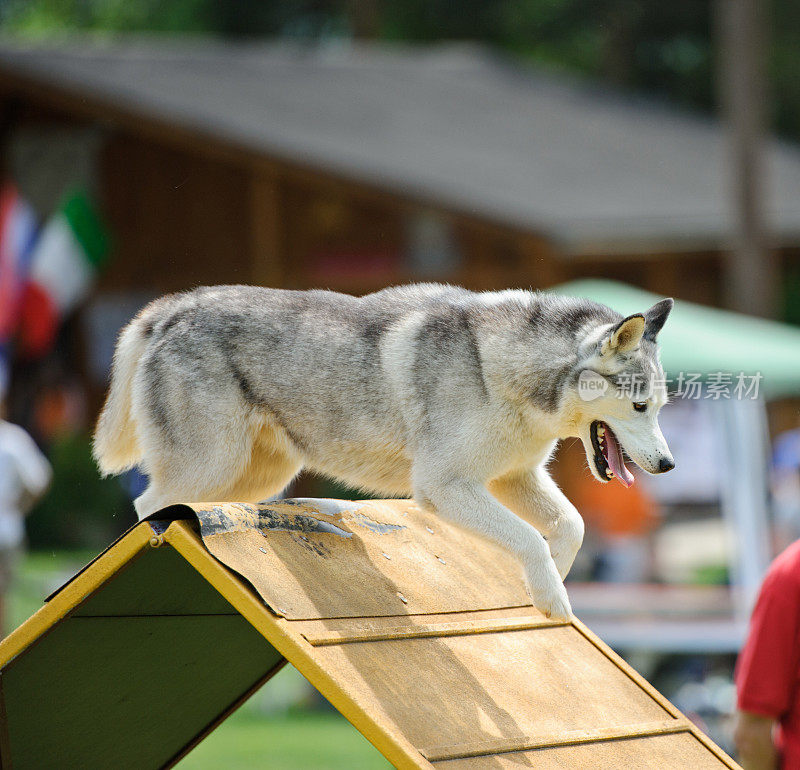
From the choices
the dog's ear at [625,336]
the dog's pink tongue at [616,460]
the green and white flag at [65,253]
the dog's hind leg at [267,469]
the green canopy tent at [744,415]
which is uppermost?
the green and white flag at [65,253]

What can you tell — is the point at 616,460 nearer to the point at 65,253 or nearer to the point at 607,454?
the point at 607,454

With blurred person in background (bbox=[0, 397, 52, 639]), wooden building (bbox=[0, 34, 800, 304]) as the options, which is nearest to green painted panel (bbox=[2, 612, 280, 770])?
blurred person in background (bbox=[0, 397, 52, 639])

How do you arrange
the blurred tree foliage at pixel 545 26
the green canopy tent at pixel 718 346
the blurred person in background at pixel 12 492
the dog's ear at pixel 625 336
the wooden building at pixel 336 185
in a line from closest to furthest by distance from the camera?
the dog's ear at pixel 625 336 → the green canopy tent at pixel 718 346 → the blurred person in background at pixel 12 492 → the wooden building at pixel 336 185 → the blurred tree foliage at pixel 545 26

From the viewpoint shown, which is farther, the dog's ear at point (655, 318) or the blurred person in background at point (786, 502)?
the blurred person in background at point (786, 502)

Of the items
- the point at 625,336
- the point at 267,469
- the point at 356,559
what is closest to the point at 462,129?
the point at 267,469

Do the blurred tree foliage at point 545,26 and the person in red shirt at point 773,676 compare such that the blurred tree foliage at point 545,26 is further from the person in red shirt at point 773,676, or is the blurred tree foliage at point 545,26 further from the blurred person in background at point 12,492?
the person in red shirt at point 773,676

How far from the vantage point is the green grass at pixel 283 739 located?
26.4ft

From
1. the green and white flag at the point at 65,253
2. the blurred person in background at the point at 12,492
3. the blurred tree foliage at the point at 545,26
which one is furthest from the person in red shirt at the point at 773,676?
the blurred tree foliage at the point at 545,26

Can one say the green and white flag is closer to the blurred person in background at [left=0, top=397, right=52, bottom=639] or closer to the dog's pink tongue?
the dog's pink tongue

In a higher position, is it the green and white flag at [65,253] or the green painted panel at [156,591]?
the green and white flag at [65,253]

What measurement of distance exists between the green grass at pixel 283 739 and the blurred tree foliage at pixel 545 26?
A: 741 inches

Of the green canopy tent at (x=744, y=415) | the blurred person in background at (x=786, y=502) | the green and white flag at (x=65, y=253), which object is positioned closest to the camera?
the green and white flag at (x=65, y=253)

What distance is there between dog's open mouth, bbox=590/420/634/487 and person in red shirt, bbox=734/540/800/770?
1.19 m

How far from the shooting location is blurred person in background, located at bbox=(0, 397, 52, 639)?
8.79 meters
